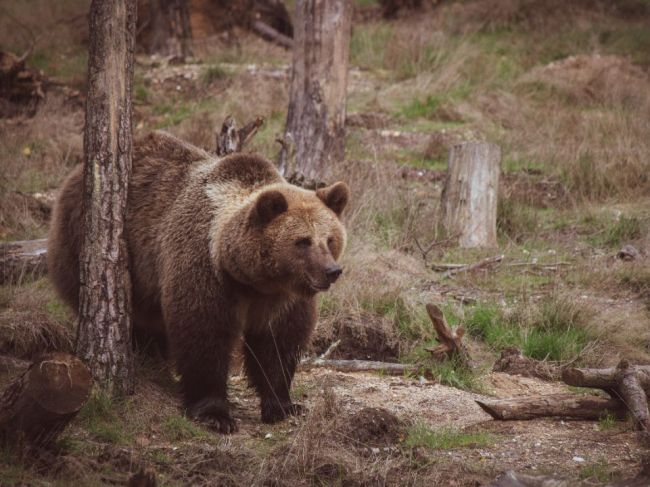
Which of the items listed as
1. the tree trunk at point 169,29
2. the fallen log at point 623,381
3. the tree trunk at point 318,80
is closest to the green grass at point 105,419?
the fallen log at point 623,381

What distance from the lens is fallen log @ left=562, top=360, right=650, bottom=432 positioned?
17.2 feet

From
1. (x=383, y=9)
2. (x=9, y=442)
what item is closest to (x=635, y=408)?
(x=9, y=442)

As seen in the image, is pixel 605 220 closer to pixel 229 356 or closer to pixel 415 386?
pixel 415 386

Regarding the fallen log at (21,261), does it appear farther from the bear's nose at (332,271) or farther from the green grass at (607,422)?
the green grass at (607,422)

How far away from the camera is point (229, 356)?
559 centimetres

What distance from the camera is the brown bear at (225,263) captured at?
5.22 metres

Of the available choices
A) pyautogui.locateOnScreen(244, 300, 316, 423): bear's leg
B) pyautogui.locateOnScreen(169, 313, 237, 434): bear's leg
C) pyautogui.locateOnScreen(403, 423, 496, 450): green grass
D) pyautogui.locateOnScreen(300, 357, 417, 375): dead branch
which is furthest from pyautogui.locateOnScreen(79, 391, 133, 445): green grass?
pyautogui.locateOnScreen(300, 357, 417, 375): dead branch

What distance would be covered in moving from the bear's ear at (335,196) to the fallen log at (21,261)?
3.33 meters

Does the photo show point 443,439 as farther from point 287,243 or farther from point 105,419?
point 105,419

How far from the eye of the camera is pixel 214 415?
5520 millimetres

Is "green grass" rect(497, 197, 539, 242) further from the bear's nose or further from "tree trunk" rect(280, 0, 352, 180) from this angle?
the bear's nose

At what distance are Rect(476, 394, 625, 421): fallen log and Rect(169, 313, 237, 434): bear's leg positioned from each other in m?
1.65

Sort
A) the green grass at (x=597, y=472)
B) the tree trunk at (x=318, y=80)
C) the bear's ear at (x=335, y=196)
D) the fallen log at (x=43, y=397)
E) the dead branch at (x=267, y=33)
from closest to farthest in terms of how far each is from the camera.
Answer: the fallen log at (x=43, y=397) < the green grass at (x=597, y=472) < the bear's ear at (x=335, y=196) < the tree trunk at (x=318, y=80) < the dead branch at (x=267, y=33)

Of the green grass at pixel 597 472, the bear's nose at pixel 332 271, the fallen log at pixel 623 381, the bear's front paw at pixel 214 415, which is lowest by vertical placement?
the bear's front paw at pixel 214 415
